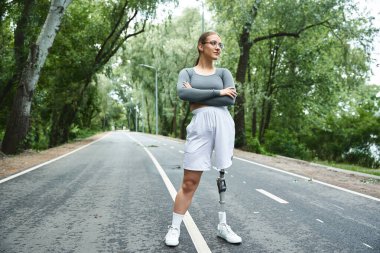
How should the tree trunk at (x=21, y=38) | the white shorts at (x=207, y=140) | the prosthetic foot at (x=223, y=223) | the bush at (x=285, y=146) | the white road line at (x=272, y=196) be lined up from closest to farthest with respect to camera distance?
the white shorts at (x=207, y=140) < the prosthetic foot at (x=223, y=223) < the white road line at (x=272, y=196) < the tree trunk at (x=21, y=38) < the bush at (x=285, y=146)

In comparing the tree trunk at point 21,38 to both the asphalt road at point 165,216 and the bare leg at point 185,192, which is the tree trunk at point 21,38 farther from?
the bare leg at point 185,192

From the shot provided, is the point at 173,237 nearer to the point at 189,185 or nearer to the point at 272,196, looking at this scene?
the point at 189,185

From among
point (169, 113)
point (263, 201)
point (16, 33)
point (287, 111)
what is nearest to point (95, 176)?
point (263, 201)

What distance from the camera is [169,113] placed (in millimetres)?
43406

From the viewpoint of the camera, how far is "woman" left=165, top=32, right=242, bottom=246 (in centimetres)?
365

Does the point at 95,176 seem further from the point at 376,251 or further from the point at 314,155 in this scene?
the point at 314,155

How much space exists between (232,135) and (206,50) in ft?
2.83

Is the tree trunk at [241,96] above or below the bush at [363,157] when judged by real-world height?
above

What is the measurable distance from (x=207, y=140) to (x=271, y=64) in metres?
23.3

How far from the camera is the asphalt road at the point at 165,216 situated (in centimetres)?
383

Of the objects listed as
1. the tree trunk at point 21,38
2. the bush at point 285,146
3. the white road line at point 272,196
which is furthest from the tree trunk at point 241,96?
the white road line at point 272,196

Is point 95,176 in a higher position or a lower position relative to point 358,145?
lower

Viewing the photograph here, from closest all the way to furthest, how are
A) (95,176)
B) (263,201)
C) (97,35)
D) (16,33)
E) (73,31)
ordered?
(263,201), (95,176), (16,33), (73,31), (97,35)

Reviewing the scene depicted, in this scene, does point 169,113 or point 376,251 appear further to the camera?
point 169,113
